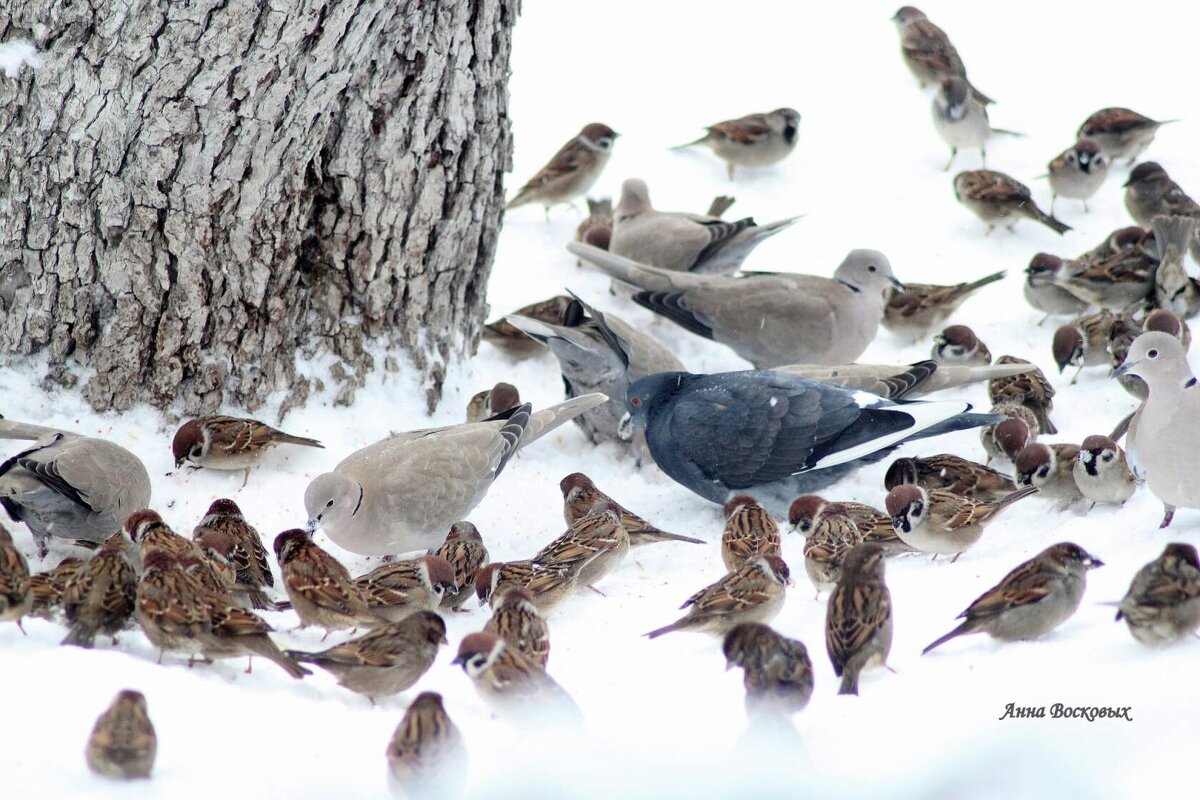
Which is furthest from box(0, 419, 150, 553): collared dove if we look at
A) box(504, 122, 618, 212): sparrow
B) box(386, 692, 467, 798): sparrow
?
box(504, 122, 618, 212): sparrow

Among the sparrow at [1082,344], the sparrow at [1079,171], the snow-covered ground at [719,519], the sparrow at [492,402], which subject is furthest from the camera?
the sparrow at [1079,171]

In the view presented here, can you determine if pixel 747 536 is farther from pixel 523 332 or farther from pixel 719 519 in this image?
pixel 523 332

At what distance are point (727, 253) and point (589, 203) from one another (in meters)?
1.35

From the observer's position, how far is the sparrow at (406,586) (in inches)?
209

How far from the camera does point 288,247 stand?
6.22m

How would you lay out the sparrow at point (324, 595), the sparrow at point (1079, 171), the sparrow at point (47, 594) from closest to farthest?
1. the sparrow at point (47, 594)
2. the sparrow at point (324, 595)
3. the sparrow at point (1079, 171)

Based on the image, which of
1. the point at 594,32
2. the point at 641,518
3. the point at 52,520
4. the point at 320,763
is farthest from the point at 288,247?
the point at 594,32

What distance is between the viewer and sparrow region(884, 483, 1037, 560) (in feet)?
18.7

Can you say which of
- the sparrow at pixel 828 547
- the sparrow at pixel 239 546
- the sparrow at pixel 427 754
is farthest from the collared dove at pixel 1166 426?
the sparrow at pixel 239 546

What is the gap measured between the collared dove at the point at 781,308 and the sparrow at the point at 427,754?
161 inches

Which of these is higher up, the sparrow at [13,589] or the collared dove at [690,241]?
the collared dove at [690,241]

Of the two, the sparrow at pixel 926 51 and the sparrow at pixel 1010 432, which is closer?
the sparrow at pixel 1010 432

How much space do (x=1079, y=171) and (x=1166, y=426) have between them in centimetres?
406

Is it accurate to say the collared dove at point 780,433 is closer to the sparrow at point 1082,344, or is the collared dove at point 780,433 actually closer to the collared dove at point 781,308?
the collared dove at point 781,308
